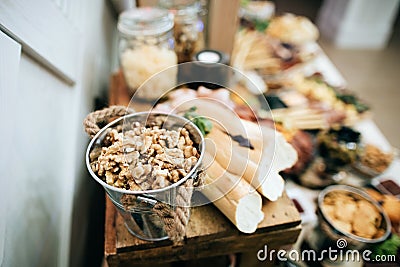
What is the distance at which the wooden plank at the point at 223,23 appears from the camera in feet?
2.93

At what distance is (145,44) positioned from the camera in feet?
2.68

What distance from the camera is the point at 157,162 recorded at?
16.7 inches

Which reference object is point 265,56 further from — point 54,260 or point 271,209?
point 54,260

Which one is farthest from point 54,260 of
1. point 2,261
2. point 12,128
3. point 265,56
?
point 265,56

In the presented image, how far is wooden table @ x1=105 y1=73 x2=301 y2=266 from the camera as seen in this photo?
1.70 feet

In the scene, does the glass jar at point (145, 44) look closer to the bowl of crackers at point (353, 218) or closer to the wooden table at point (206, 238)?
the wooden table at point (206, 238)

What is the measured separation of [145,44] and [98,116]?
0.38 meters

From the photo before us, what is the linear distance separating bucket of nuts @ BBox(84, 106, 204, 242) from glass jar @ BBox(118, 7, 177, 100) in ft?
1.02

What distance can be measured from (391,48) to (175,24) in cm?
192

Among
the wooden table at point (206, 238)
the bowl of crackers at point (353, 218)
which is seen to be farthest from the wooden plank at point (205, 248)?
the bowl of crackers at point (353, 218)

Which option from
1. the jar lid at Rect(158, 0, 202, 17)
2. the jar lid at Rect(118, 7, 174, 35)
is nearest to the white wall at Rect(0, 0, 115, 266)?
the jar lid at Rect(118, 7, 174, 35)

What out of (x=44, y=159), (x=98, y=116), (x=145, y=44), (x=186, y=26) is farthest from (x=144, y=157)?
Answer: (x=186, y=26)

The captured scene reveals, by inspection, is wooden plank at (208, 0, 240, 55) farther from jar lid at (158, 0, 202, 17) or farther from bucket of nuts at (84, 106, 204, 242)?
bucket of nuts at (84, 106, 204, 242)

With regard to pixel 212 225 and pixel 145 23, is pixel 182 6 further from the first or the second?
pixel 212 225
